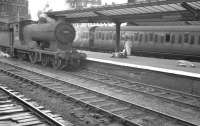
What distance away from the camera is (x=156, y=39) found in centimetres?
1916

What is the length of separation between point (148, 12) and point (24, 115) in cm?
823

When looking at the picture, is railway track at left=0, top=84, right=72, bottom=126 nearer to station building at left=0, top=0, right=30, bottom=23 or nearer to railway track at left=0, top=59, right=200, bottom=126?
railway track at left=0, top=59, right=200, bottom=126

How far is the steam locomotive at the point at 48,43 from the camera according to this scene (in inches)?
572

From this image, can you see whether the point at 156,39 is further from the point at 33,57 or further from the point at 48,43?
the point at 33,57

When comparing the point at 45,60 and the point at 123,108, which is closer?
the point at 123,108

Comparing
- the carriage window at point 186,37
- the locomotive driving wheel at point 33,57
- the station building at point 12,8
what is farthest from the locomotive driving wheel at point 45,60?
the station building at point 12,8

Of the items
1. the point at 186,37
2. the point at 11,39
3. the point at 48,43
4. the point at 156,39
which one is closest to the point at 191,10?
the point at 186,37

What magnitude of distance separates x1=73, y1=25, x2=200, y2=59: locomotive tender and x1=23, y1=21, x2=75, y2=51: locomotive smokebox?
22.3 feet

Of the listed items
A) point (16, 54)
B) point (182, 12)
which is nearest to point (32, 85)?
point (182, 12)

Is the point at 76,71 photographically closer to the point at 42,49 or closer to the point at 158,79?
the point at 42,49

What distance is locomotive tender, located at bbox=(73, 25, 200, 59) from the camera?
55.8ft

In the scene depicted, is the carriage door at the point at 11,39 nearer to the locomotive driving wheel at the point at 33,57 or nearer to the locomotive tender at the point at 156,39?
the locomotive driving wheel at the point at 33,57

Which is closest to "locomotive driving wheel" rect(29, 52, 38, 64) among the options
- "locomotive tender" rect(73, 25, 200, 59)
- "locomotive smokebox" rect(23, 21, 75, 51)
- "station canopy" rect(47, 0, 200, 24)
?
"locomotive smokebox" rect(23, 21, 75, 51)

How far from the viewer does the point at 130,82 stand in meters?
11.6
